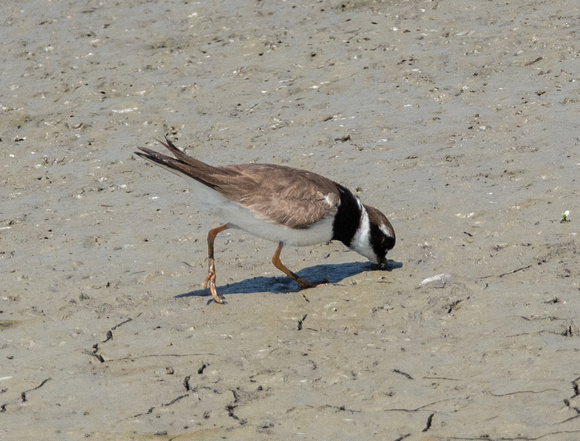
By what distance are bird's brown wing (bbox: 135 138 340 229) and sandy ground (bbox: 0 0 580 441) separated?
0.69 m

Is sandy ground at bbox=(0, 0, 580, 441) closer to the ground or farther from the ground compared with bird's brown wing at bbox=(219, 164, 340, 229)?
closer to the ground

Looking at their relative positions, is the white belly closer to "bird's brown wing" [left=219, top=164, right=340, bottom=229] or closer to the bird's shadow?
"bird's brown wing" [left=219, top=164, right=340, bottom=229]

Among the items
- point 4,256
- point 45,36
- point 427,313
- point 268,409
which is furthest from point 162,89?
point 268,409

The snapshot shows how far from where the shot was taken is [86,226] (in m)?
9.06

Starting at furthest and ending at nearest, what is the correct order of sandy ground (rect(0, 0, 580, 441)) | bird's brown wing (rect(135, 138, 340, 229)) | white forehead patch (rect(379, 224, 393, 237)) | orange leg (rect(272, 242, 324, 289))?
white forehead patch (rect(379, 224, 393, 237))
orange leg (rect(272, 242, 324, 289))
bird's brown wing (rect(135, 138, 340, 229))
sandy ground (rect(0, 0, 580, 441))

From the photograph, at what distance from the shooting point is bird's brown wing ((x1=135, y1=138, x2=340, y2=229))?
725 centimetres

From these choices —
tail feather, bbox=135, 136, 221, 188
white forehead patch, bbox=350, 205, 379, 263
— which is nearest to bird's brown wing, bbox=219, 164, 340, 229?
tail feather, bbox=135, 136, 221, 188

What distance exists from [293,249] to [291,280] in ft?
2.36

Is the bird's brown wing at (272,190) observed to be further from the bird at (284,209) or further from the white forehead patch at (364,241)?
the white forehead patch at (364,241)

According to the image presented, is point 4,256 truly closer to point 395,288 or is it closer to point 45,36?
point 395,288

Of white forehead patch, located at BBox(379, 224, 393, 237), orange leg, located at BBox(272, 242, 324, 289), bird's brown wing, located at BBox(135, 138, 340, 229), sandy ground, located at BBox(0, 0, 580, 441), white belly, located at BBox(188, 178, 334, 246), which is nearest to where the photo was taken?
sandy ground, located at BBox(0, 0, 580, 441)

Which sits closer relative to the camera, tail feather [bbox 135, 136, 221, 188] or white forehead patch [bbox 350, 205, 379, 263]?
tail feather [bbox 135, 136, 221, 188]

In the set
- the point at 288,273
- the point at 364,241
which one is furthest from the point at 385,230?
the point at 288,273

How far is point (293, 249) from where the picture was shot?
8633mm
